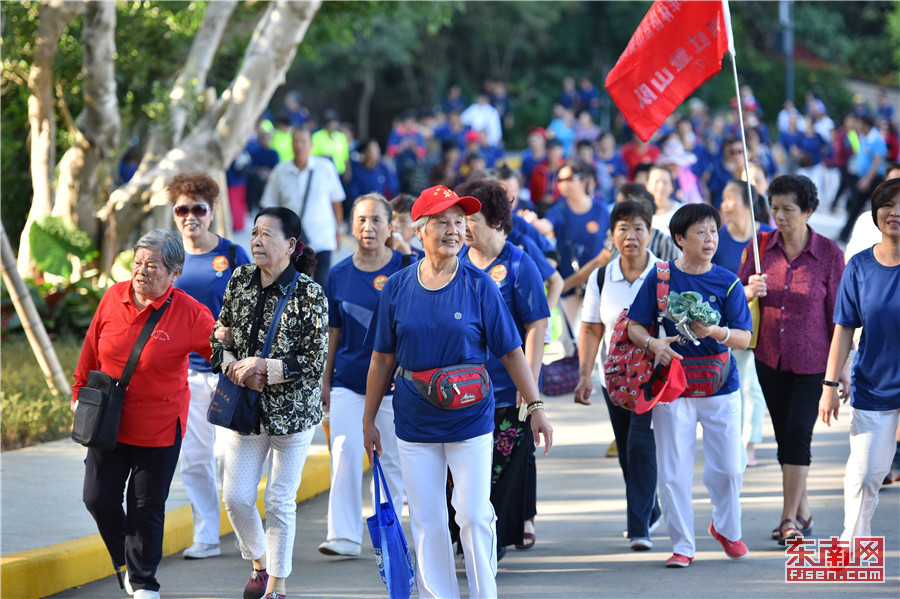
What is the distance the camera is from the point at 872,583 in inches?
227

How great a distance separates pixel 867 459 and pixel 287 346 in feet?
9.81

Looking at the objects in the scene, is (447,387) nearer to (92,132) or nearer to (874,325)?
(874,325)

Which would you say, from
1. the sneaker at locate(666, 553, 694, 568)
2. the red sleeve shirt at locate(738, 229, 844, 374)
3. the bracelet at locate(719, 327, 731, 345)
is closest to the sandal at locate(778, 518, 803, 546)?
the sneaker at locate(666, 553, 694, 568)

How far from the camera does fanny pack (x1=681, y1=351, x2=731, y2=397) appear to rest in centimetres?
614

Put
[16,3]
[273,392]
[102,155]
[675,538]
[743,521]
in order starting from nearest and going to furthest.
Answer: [273,392]
[675,538]
[743,521]
[16,3]
[102,155]

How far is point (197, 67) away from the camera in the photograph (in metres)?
13.4

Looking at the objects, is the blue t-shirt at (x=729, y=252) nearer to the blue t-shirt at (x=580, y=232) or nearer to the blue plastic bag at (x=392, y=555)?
the blue t-shirt at (x=580, y=232)

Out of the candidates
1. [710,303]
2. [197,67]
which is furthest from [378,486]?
[197,67]

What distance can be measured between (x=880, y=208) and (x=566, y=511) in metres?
2.91

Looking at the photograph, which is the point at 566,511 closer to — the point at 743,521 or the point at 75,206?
the point at 743,521

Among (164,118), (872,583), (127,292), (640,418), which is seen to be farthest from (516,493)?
(164,118)

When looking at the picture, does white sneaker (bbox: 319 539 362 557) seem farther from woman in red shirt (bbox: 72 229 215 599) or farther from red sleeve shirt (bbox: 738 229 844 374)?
red sleeve shirt (bbox: 738 229 844 374)

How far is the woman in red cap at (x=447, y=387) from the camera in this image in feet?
16.5

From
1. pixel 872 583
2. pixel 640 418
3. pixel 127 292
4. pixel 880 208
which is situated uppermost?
pixel 880 208
